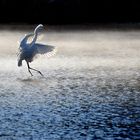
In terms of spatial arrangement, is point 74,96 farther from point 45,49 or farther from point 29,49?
point 45,49

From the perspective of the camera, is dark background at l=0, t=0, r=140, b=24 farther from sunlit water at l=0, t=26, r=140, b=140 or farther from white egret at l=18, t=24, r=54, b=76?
white egret at l=18, t=24, r=54, b=76

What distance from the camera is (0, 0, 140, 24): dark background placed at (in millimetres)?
51281

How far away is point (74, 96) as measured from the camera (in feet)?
53.1

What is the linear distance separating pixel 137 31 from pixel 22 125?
26844mm

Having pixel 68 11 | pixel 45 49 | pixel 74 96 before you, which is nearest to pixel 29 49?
pixel 45 49

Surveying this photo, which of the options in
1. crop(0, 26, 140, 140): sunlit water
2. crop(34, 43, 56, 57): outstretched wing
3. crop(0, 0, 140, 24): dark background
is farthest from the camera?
crop(0, 0, 140, 24): dark background

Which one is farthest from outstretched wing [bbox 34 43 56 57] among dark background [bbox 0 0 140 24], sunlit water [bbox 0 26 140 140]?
dark background [bbox 0 0 140 24]

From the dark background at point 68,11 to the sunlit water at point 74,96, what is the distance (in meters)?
23.1

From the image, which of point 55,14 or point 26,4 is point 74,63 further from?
point 26,4

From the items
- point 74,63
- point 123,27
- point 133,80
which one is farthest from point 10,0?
point 133,80

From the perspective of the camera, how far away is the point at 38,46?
2061cm

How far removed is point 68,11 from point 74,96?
4014cm

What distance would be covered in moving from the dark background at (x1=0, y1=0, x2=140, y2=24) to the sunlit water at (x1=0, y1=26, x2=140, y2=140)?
2307 centimetres

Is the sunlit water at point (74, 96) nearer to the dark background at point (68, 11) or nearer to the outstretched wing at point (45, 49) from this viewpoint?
the outstretched wing at point (45, 49)
